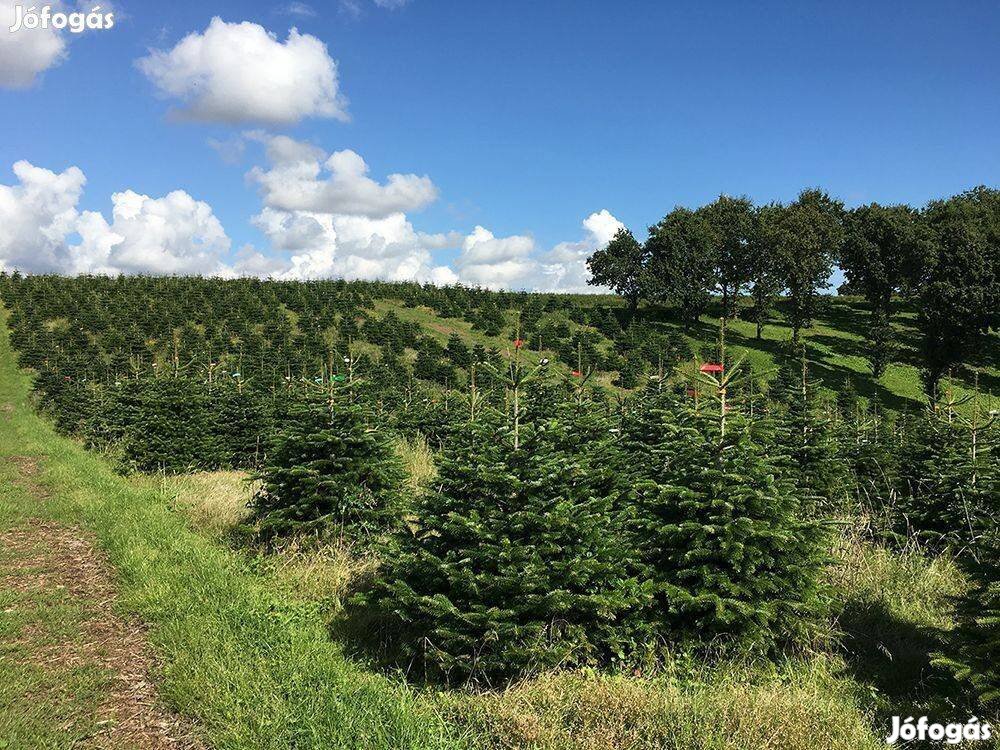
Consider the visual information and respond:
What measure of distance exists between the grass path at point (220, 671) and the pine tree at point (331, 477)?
92 cm

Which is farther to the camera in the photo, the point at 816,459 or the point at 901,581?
the point at 816,459

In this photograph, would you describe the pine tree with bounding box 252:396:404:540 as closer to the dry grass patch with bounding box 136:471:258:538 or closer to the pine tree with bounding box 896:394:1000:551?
the dry grass patch with bounding box 136:471:258:538

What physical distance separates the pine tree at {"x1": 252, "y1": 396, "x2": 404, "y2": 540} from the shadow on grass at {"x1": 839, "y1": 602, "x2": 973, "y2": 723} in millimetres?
5244

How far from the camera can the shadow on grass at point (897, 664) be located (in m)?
4.34

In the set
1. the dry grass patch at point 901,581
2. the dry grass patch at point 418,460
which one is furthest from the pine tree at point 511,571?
the dry grass patch at point 418,460

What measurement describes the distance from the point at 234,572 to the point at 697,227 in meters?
50.8

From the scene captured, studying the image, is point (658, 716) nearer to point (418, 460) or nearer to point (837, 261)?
point (418, 460)

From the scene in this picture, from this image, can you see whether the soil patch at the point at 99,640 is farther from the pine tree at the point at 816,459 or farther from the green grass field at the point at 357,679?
the pine tree at the point at 816,459

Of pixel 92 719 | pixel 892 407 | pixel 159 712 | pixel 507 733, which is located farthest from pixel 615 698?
pixel 892 407

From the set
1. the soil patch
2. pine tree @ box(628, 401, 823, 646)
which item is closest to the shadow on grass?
pine tree @ box(628, 401, 823, 646)

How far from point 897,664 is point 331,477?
20.5ft

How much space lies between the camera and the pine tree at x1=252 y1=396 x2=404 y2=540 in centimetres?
782

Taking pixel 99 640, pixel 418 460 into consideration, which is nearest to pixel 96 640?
pixel 99 640

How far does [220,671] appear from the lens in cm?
462
